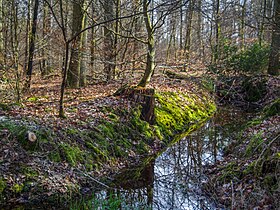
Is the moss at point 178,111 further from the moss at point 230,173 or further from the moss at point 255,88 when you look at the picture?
the moss at point 230,173

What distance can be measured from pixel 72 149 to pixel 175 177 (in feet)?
7.72

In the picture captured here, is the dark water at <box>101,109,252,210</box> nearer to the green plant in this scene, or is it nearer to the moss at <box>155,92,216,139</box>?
the moss at <box>155,92,216,139</box>

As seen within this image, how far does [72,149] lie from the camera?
6.32 metres

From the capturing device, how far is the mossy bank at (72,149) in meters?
5.21

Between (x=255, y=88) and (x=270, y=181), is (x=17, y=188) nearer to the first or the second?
(x=270, y=181)

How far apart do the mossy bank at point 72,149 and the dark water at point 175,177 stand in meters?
0.45

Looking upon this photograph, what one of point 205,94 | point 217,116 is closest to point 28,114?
point 217,116

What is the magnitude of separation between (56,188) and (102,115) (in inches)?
120

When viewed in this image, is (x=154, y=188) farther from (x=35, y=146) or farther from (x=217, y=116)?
(x=217, y=116)

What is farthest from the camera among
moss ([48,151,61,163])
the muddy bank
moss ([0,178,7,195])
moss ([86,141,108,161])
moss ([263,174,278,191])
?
moss ([86,141,108,161])

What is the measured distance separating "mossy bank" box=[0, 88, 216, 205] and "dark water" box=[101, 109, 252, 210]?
45cm

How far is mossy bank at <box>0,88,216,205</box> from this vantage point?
205 inches

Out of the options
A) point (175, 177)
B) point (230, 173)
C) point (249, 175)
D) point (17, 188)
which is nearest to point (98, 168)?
point (175, 177)

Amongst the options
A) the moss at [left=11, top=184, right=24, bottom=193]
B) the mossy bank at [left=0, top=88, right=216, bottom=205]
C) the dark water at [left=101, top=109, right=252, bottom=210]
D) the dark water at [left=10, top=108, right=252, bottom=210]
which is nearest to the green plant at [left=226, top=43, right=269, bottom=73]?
the dark water at [left=101, top=109, right=252, bottom=210]
